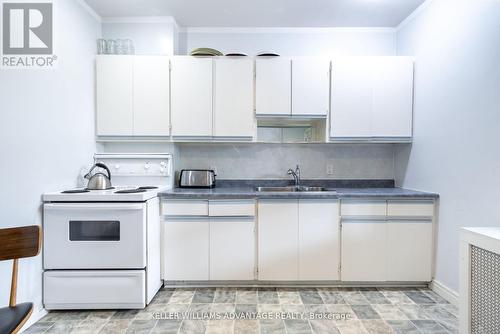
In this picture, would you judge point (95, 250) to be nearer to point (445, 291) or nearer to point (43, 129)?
point (43, 129)

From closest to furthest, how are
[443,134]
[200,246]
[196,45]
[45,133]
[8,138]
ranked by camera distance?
1. [8,138]
2. [45,133]
3. [443,134]
4. [200,246]
5. [196,45]

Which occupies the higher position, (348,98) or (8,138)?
(348,98)

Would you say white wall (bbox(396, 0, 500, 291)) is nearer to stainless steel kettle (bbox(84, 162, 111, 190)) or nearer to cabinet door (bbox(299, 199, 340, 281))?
cabinet door (bbox(299, 199, 340, 281))

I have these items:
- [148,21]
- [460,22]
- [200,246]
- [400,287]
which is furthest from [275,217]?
[148,21]

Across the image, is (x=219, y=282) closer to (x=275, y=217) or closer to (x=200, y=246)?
(x=200, y=246)

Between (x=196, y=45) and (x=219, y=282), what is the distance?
2536 millimetres

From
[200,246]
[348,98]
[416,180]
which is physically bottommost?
[200,246]

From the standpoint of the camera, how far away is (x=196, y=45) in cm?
306

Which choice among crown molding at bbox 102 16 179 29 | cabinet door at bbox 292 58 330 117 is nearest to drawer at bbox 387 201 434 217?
cabinet door at bbox 292 58 330 117

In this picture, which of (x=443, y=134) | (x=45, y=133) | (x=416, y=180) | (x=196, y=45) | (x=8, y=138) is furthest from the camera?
(x=196, y=45)

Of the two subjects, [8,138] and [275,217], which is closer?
[8,138]

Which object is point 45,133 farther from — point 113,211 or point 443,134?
point 443,134

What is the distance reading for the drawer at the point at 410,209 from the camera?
2432 mm

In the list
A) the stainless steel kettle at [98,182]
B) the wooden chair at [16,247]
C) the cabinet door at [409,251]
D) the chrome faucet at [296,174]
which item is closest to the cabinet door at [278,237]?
the chrome faucet at [296,174]
